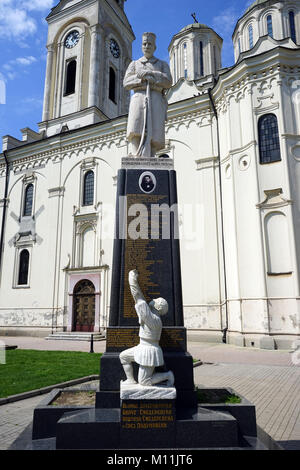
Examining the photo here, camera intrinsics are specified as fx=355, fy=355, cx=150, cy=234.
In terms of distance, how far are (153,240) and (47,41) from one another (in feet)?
104

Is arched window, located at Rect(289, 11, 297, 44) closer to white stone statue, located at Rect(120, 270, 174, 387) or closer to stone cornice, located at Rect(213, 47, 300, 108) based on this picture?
stone cornice, located at Rect(213, 47, 300, 108)

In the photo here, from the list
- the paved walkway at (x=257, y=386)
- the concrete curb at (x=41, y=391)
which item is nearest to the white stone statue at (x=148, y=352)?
the paved walkway at (x=257, y=386)

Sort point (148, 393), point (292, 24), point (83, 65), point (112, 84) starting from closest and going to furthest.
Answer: point (148, 393) < point (292, 24) < point (83, 65) < point (112, 84)

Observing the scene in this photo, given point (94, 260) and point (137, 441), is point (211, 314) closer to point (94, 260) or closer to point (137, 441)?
point (94, 260)

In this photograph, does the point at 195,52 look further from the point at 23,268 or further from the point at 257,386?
the point at 257,386

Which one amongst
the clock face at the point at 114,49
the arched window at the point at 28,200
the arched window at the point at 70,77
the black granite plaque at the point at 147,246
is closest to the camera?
the black granite plaque at the point at 147,246

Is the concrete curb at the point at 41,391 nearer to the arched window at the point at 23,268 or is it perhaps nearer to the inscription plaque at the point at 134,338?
the inscription plaque at the point at 134,338

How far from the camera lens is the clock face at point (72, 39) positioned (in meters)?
29.9

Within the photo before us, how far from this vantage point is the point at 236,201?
17.0 metres

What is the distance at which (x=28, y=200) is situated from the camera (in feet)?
85.3

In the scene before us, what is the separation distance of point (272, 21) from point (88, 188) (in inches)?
587

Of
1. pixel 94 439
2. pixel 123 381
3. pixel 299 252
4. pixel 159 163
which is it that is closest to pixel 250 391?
pixel 123 381

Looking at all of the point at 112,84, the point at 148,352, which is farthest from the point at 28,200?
the point at 148,352

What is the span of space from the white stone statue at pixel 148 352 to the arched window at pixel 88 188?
19.2 m
